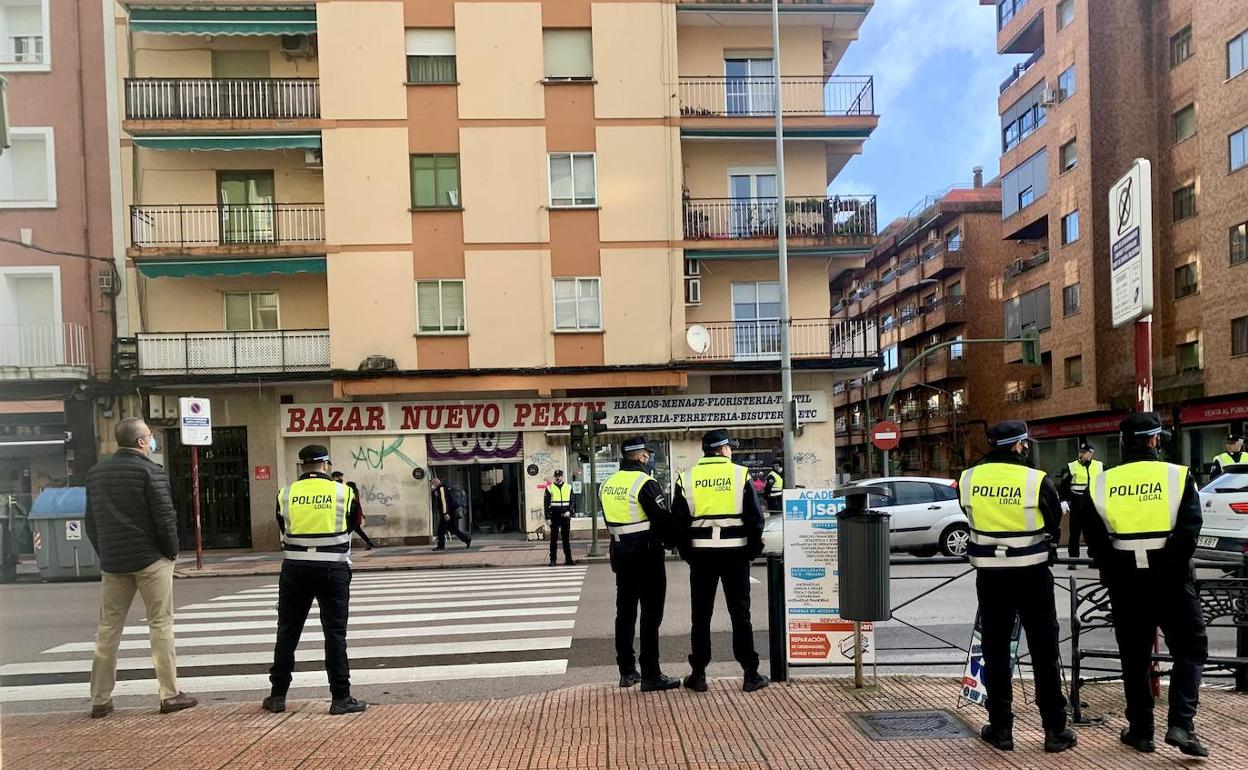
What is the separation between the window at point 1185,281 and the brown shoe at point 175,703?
35568 mm

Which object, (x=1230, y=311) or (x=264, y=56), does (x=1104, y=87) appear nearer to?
(x=1230, y=311)

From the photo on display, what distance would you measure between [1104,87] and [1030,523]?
1448 inches

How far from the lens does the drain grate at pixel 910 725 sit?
5184 mm

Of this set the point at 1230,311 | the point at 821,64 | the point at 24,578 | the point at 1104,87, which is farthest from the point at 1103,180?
the point at 24,578

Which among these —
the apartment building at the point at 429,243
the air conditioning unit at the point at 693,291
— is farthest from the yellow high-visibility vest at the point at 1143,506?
the air conditioning unit at the point at 693,291

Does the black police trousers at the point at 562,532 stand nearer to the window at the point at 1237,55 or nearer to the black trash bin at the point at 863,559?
the black trash bin at the point at 863,559

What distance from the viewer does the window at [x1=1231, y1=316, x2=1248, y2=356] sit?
2853 cm

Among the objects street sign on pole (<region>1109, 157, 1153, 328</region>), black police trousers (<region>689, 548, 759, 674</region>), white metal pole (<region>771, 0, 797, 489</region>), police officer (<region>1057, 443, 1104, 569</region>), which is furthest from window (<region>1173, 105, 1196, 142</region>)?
black police trousers (<region>689, 548, 759, 674</region>)

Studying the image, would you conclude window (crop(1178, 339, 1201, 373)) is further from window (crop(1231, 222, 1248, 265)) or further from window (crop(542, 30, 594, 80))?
window (crop(542, 30, 594, 80))

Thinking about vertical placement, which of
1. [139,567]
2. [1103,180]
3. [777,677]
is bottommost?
[777,677]

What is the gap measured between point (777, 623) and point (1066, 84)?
3853 cm

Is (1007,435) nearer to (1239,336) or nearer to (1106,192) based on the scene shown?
(1239,336)

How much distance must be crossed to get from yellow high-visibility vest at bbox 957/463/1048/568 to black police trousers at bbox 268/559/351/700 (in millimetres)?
4149

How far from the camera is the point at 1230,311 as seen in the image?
96.0 ft
